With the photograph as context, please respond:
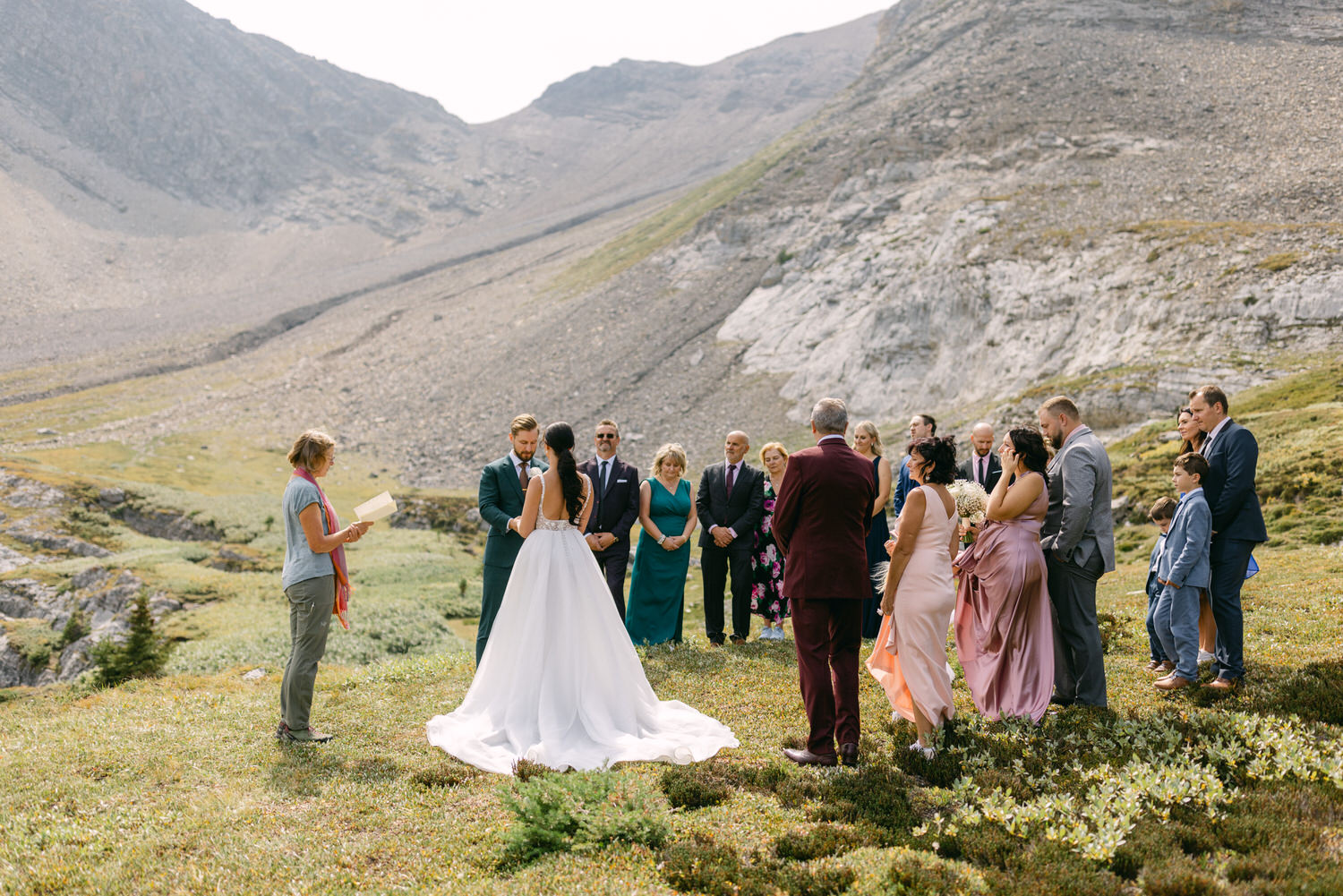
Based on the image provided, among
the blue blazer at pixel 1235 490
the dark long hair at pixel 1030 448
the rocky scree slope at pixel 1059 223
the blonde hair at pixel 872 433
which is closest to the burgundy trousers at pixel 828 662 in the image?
the dark long hair at pixel 1030 448

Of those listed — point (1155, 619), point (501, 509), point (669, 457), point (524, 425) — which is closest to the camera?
point (1155, 619)

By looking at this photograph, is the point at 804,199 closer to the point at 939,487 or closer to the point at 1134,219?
the point at 1134,219

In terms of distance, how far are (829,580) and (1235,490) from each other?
507 centimetres

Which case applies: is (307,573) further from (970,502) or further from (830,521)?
(970,502)

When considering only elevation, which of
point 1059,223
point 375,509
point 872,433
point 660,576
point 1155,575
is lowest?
point 660,576

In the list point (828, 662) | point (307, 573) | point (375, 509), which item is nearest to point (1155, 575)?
point (828, 662)

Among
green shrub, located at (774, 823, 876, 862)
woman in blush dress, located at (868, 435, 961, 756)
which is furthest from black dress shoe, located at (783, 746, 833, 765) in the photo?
green shrub, located at (774, 823, 876, 862)

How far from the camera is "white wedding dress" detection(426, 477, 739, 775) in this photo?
8.04 meters

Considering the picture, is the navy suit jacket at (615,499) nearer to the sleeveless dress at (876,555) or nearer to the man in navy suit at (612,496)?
the man in navy suit at (612,496)

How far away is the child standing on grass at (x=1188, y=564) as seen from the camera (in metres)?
8.80

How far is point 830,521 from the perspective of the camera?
7289 mm

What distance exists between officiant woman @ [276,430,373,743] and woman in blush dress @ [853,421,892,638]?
22.7 feet

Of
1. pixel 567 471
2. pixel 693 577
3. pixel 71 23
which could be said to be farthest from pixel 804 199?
pixel 71 23

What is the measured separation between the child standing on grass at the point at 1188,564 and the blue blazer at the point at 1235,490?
0.31 ft
